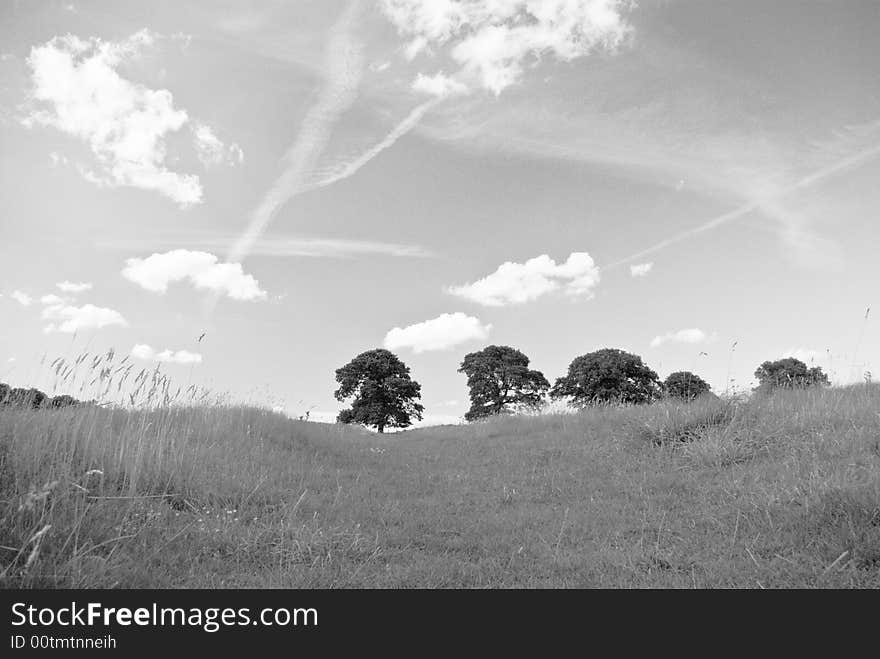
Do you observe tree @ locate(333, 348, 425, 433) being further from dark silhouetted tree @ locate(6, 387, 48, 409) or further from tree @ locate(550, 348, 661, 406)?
dark silhouetted tree @ locate(6, 387, 48, 409)

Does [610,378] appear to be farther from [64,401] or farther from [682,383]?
[64,401]

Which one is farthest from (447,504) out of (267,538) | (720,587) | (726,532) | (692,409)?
(692,409)

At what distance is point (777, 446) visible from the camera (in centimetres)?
1052

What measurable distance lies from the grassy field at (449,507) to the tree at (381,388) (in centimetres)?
2645

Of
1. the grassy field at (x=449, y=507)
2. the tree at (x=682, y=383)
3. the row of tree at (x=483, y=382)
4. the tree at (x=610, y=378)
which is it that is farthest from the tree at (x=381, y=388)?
the grassy field at (x=449, y=507)

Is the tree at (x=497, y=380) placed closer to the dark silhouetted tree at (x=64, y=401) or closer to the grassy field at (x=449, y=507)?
the grassy field at (x=449, y=507)

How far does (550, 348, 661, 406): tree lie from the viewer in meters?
35.4

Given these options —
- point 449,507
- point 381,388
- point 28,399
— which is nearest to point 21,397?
point 28,399

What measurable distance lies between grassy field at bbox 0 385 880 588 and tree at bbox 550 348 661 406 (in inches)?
870

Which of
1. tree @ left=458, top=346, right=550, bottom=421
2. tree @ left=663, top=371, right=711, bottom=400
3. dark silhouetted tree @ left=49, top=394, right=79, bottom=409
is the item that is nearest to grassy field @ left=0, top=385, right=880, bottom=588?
dark silhouetted tree @ left=49, top=394, right=79, bottom=409

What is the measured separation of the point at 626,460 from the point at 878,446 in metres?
4.00

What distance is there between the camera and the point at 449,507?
9039mm

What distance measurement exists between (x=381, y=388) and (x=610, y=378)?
14.9m
